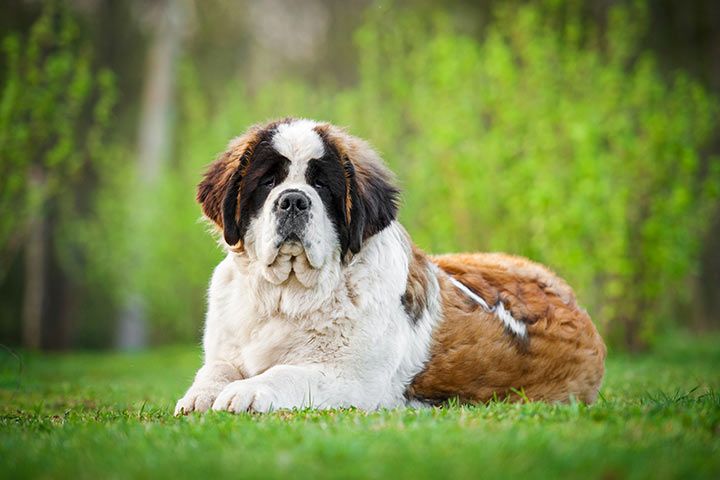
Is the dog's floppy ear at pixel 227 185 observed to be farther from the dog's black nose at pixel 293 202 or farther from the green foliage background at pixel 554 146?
the green foliage background at pixel 554 146

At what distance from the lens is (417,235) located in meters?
12.3

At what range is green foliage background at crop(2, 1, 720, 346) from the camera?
10703 mm

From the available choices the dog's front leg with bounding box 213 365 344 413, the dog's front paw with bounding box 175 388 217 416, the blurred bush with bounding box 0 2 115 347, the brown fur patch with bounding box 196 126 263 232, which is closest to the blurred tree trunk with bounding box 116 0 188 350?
the blurred bush with bounding box 0 2 115 347

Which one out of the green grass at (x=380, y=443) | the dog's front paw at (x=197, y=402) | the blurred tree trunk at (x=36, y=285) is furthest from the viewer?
the blurred tree trunk at (x=36, y=285)

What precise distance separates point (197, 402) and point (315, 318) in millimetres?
785

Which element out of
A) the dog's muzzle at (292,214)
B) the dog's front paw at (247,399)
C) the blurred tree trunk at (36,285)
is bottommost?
the blurred tree trunk at (36,285)

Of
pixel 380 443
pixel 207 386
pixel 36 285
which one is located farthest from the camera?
pixel 36 285

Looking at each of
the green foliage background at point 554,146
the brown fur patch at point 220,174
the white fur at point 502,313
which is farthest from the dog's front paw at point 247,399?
the green foliage background at point 554,146

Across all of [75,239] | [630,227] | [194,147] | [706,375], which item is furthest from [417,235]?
[75,239]

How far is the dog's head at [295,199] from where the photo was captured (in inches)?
186

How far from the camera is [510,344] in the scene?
5109 millimetres

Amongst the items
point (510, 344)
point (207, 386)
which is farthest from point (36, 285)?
point (510, 344)

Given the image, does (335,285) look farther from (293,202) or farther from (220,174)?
(220,174)

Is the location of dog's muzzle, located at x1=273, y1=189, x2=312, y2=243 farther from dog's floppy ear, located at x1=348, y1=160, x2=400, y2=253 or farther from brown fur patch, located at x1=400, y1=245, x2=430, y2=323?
brown fur patch, located at x1=400, y1=245, x2=430, y2=323
